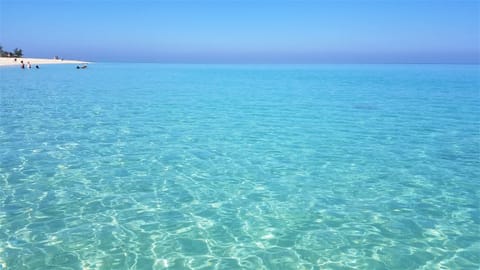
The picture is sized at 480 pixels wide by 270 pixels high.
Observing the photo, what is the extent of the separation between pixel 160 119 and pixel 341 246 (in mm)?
13776

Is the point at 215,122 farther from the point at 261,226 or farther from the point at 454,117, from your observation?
the point at 454,117

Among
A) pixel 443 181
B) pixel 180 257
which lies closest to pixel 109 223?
pixel 180 257

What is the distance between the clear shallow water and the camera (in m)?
6.22

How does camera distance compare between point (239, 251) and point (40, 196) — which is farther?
point (40, 196)

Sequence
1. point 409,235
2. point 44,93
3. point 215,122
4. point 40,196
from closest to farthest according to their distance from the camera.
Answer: point 409,235 → point 40,196 → point 215,122 → point 44,93

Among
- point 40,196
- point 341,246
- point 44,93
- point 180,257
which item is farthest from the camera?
point 44,93

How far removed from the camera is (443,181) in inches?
384

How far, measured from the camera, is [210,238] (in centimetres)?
671

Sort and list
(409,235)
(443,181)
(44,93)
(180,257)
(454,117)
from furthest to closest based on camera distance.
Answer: (44,93) < (454,117) < (443,181) < (409,235) < (180,257)

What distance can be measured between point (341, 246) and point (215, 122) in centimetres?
1237

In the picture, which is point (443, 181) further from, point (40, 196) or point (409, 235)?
point (40, 196)

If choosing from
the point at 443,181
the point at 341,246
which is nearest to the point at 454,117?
the point at 443,181

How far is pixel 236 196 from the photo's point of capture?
862cm

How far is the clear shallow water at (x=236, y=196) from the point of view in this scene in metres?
6.22
